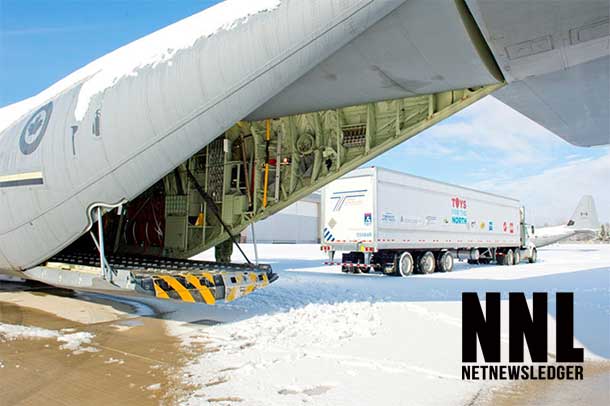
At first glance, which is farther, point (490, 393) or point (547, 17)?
point (547, 17)

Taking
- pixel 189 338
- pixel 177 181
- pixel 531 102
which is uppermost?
pixel 531 102

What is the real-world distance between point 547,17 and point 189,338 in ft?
18.7

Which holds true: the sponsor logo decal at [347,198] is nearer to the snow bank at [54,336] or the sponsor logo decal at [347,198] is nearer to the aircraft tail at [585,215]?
the snow bank at [54,336]

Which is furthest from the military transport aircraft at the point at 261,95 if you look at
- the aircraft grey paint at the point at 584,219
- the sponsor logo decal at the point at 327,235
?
the aircraft grey paint at the point at 584,219

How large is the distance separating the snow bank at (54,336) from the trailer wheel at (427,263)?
12477mm

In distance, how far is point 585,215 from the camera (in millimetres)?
39688

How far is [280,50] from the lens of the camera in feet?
17.1

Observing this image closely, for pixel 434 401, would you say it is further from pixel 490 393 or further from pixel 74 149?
pixel 74 149

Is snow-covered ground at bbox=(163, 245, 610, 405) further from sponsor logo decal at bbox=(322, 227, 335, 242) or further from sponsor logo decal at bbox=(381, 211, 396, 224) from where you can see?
sponsor logo decal at bbox=(322, 227, 335, 242)

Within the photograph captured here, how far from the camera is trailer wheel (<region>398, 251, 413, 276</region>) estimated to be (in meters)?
15.1

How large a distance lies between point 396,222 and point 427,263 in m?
2.50

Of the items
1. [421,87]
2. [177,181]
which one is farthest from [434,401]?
[177,181]

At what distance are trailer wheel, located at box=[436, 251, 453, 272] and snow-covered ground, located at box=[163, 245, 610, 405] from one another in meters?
7.51

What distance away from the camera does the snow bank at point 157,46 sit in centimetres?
550
